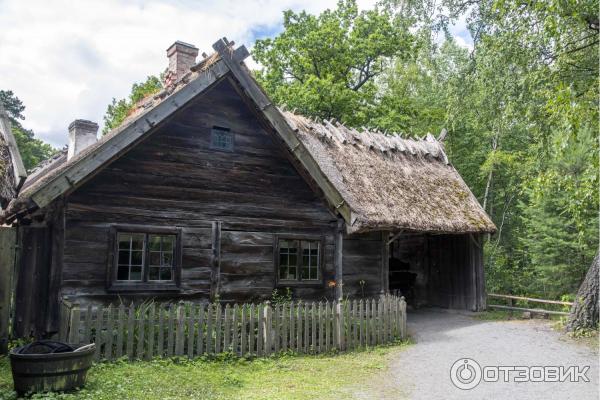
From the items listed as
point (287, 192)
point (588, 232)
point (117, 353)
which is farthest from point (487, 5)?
point (117, 353)

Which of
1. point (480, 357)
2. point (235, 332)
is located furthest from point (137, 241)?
point (480, 357)

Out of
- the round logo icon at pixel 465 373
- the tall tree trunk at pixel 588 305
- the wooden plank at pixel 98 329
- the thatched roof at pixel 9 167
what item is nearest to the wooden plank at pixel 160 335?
the wooden plank at pixel 98 329

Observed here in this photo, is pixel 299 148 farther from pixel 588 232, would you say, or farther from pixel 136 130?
pixel 588 232

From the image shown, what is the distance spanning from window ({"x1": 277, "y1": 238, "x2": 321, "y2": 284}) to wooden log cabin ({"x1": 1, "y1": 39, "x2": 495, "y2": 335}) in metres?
0.04

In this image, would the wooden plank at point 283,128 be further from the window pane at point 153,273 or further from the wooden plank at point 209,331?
the wooden plank at point 209,331

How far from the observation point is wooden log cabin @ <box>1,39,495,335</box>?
9578 millimetres

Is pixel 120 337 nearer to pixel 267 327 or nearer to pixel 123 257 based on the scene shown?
pixel 123 257

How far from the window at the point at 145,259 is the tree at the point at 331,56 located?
17031mm

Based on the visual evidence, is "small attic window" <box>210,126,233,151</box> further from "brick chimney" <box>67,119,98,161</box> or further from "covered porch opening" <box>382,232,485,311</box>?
"covered porch opening" <box>382,232,485,311</box>

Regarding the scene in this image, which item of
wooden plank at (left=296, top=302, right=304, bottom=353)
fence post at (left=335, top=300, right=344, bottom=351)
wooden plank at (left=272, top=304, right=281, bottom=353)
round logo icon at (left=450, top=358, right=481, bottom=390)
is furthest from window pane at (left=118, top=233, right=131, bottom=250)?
round logo icon at (left=450, top=358, right=481, bottom=390)

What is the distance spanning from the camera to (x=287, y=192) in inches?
482

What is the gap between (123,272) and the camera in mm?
10047

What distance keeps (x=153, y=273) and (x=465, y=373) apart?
656cm

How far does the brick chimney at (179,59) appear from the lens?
1428 cm
